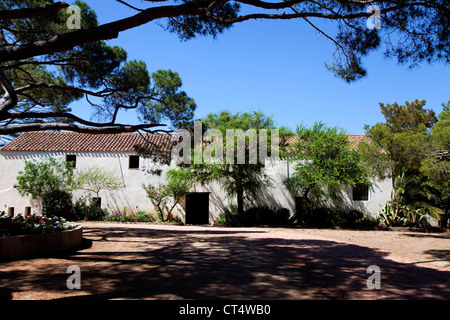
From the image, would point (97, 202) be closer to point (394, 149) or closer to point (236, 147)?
point (236, 147)

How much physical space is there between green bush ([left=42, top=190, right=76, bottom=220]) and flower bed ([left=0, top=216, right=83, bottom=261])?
11569 mm

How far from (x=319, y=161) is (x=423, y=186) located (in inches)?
236

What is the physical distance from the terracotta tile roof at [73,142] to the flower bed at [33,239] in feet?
39.1

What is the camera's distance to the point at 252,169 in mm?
17531

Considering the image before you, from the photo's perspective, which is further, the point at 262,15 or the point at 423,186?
the point at 423,186

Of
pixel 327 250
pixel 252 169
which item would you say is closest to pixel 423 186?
pixel 252 169

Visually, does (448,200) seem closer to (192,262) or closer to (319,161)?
(319,161)

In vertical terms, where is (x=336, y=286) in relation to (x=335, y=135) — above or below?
below

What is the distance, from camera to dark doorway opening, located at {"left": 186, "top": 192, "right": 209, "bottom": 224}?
65.1 feet

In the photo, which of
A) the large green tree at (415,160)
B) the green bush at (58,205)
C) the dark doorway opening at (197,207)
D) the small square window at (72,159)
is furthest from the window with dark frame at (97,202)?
the large green tree at (415,160)

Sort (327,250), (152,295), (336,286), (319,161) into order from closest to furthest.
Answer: (152,295) < (336,286) < (327,250) < (319,161)

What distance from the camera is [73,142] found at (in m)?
21.1

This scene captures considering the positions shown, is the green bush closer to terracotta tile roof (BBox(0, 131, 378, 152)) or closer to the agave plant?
terracotta tile roof (BBox(0, 131, 378, 152))

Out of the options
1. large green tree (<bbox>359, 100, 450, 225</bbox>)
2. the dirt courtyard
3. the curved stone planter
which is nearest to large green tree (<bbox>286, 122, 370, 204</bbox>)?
large green tree (<bbox>359, 100, 450, 225</bbox>)
